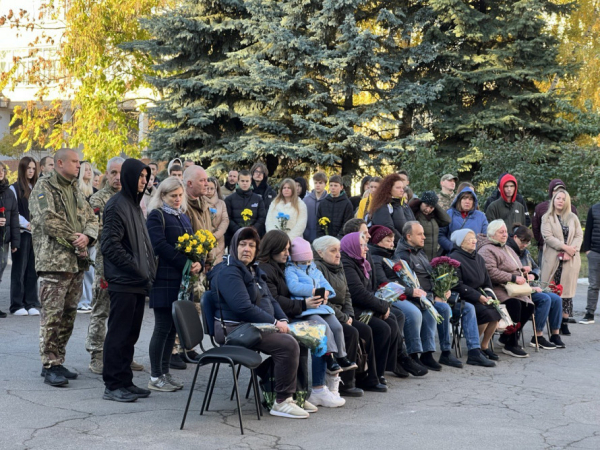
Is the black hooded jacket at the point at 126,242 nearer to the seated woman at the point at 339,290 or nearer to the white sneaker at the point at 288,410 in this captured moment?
the white sneaker at the point at 288,410

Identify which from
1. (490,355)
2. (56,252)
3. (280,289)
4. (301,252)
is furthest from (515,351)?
(56,252)

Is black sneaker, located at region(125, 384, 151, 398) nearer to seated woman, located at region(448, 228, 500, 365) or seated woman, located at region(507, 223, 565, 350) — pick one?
seated woman, located at region(448, 228, 500, 365)

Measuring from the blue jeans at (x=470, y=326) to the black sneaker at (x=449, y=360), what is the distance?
318 mm

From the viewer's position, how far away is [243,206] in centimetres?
1305

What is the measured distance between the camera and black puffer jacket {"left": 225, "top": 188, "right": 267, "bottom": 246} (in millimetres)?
13031

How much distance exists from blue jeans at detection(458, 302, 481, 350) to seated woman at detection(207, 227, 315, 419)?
3524 mm

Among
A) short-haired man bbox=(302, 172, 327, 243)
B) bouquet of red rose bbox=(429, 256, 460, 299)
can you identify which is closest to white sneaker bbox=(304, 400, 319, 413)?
bouquet of red rose bbox=(429, 256, 460, 299)

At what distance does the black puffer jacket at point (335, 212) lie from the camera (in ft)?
44.8

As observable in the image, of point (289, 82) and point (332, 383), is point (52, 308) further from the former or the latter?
point (289, 82)

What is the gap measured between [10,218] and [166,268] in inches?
190

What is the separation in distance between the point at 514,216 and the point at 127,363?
299 inches

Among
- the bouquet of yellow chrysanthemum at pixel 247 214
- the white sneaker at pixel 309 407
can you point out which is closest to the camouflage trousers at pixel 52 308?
the white sneaker at pixel 309 407

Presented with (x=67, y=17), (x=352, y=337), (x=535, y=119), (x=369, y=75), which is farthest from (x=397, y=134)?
(x=352, y=337)

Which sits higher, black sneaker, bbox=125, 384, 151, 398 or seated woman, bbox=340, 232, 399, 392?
seated woman, bbox=340, 232, 399, 392
